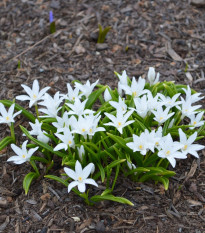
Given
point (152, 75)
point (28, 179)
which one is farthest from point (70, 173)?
point (152, 75)

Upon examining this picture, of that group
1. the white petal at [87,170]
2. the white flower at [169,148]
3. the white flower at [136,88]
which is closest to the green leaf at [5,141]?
the white petal at [87,170]

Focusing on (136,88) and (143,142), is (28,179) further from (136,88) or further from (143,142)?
(136,88)

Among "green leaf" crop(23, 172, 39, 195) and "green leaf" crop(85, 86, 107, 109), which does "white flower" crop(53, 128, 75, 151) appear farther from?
"green leaf" crop(85, 86, 107, 109)

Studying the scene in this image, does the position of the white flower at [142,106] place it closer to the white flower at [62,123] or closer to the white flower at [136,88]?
the white flower at [136,88]

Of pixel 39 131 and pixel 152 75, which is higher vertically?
pixel 152 75

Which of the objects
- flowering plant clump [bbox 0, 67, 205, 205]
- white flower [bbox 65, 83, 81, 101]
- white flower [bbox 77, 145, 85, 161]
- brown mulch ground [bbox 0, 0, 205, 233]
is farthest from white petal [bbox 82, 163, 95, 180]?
white flower [bbox 65, 83, 81, 101]

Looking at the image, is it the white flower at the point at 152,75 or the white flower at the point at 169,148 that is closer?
the white flower at the point at 169,148

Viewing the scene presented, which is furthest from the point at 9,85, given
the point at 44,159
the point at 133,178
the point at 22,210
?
the point at 133,178

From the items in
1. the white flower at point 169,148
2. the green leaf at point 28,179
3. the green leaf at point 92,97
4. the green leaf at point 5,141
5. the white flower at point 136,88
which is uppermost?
the white flower at point 136,88

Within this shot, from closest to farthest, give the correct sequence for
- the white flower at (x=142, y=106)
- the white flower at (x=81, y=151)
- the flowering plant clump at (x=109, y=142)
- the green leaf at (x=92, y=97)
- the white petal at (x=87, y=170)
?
the white petal at (x=87, y=170) → the flowering plant clump at (x=109, y=142) → the white flower at (x=81, y=151) → the white flower at (x=142, y=106) → the green leaf at (x=92, y=97)
